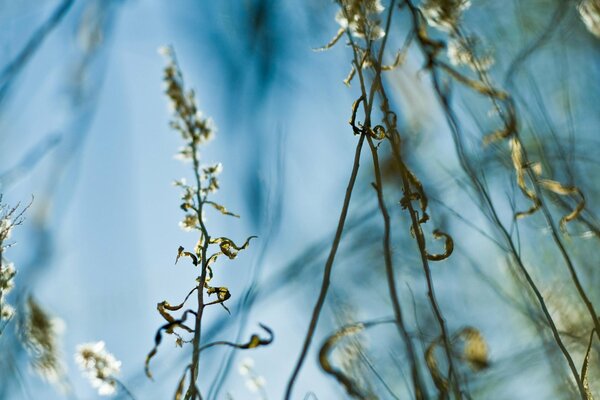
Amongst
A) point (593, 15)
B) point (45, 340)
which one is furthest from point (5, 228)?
point (593, 15)

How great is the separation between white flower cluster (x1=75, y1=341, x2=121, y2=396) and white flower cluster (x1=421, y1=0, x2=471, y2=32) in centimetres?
51

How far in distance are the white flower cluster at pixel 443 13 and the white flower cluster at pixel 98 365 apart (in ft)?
1.66

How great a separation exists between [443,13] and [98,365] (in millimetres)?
531

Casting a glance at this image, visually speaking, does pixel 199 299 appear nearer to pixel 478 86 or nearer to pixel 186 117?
pixel 186 117

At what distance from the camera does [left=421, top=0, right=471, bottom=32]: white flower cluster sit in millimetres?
655

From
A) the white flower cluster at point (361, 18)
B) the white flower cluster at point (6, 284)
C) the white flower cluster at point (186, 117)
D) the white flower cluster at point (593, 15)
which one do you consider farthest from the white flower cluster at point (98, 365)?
the white flower cluster at point (593, 15)

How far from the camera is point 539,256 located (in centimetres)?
111

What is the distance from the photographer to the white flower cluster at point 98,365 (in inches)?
25.0

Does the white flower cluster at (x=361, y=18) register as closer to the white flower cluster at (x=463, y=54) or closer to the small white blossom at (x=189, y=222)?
the white flower cluster at (x=463, y=54)

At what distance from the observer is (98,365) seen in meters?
0.66

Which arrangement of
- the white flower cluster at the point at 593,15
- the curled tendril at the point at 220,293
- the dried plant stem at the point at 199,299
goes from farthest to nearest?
the white flower cluster at the point at 593,15, the curled tendril at the point at 220,293, the dried plant stem at the point at 199,299

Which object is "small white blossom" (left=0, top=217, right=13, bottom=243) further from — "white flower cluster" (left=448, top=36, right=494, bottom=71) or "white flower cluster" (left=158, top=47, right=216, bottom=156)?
"white flower cluster" (left=448, top=36, right=494, bottom=71)

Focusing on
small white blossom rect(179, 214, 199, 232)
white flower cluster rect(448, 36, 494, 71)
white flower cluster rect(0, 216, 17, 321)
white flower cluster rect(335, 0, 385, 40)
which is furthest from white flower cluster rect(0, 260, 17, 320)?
white flower cluster rect(448, 36, 494, 71)

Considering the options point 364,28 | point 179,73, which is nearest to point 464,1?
point 364,28
